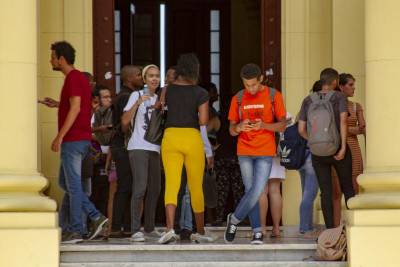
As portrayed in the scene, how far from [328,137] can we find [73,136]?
2.40 metres

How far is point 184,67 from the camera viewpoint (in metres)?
14.7

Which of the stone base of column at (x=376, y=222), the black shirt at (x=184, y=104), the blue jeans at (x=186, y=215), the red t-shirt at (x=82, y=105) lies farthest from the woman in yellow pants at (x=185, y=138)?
the stone base of column at (x=376, y=222)

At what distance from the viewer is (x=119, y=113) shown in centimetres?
1527

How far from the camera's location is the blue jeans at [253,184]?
47.8ft

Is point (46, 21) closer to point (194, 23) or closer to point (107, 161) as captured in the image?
point (107, 161)

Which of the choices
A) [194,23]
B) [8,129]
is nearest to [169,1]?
[194,23]

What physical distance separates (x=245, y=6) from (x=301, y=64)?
5564mm

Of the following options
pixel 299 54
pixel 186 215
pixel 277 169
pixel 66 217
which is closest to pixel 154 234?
pixel 186 215

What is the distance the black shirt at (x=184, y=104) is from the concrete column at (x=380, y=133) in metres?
1.61

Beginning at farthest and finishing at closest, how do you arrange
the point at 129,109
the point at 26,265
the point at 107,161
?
the point at 107,161, the point at 129,109, the point at 26,265

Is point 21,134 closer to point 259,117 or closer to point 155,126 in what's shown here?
point 155,126

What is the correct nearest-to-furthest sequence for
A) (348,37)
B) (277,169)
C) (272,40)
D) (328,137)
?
1. (328,137)
2. (277,169)
3. (348,37)
4. (272,40)

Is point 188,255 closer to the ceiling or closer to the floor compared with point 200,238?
closer to the floor

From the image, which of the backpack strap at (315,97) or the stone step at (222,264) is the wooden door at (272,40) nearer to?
the backpack strap at (315,97)
